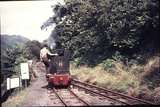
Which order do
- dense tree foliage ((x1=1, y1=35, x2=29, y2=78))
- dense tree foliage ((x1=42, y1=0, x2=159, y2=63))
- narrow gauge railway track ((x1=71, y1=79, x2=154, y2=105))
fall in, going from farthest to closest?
dense tree foliage ((x1=42, y1=0, x2=159, y2=63)), dense tree foliage ((x1=1, y1=35, x2=29, y2=78)), narrow gauge railway track ((x1=71, y1=79, x2=154, y2=105))

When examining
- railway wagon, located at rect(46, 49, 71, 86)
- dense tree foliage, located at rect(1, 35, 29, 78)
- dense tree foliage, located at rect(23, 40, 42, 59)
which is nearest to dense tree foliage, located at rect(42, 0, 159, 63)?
railway wagon, located at rect(46, 49, 71, 86)

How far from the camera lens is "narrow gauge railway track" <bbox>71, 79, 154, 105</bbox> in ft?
39.2

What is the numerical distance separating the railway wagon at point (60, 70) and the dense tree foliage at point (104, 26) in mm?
343

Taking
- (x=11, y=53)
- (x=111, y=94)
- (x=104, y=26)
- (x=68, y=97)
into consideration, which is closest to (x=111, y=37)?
(x=104, y=26)

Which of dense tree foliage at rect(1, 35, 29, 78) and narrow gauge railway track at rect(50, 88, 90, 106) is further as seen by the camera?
dense tree foliage at rect(1, 35, 29, 78)

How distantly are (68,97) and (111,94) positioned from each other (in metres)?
1.47

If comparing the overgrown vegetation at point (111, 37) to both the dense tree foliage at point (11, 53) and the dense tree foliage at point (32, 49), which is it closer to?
the dense tree foliage at point (32, 49)

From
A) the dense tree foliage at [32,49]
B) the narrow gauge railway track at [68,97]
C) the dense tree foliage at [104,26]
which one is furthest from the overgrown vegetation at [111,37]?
the narrow gauge railway track at [68,97]

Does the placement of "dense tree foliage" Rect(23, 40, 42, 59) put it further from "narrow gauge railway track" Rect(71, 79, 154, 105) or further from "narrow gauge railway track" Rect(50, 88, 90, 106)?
"narrow gauge railway track" Rect(71, 79, 154, 105)

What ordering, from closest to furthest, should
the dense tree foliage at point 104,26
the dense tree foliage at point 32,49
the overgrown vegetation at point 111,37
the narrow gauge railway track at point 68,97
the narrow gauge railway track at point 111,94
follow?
the narrow gauge railway track at point 111,94 → the narrow gauge railway track at point 68,97 → the dense tree foliage at point 32,49 → the overgrown vegetation at point 111,37 → the dense tree foliage at point 104,26

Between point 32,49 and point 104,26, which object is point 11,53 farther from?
point 104,26

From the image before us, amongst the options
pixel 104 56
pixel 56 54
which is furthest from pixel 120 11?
pixel 56 54

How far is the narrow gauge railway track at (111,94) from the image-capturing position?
1194 cm

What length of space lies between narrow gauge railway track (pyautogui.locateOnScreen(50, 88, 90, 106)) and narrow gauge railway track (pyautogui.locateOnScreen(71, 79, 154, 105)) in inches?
26.5
